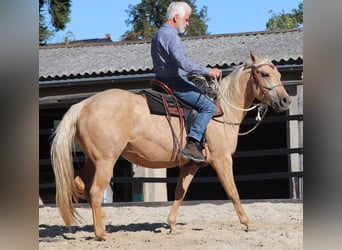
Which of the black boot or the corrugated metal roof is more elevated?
the corrugated metal roof

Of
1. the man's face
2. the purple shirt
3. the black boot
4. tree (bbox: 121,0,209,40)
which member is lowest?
the black boot

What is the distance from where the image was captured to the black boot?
16.0 ft

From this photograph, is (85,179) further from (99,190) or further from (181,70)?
(181,70)

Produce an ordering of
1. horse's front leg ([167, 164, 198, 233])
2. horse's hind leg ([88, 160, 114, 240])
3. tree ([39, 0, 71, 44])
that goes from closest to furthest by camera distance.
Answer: horse's hind leg ([88, 160, 114, 240]) → horse's front leg ([167, 164, 198, 233]) → tree ([39, 0, 71, 44])

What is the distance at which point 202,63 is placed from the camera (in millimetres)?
9016

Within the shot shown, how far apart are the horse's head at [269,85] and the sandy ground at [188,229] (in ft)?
3.70

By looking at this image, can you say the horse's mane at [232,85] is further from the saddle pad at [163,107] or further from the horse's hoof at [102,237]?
the horse's hoof at [102,237]

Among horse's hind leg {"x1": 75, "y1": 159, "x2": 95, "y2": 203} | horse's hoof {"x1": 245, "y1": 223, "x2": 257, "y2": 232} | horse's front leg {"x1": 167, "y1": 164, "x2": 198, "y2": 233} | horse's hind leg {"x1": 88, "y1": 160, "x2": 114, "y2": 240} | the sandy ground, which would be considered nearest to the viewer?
the sandy ground

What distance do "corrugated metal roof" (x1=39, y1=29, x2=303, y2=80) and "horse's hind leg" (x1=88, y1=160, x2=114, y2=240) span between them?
4505 mm

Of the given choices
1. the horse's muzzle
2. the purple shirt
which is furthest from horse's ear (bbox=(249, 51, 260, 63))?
the purple shirt

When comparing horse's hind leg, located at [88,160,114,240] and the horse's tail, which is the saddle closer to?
horse's hind leg, located at [88,160,114,240]
